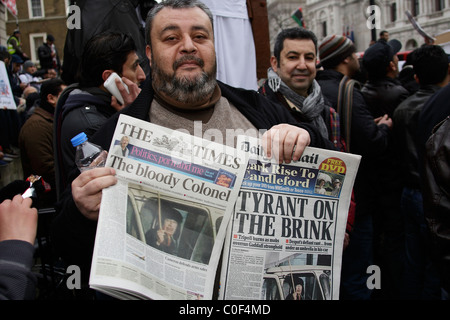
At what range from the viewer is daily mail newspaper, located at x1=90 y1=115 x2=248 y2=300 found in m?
1.29

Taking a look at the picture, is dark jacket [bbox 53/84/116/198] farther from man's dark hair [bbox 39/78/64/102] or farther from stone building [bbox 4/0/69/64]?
stone building [bbox 4/0/69/64]

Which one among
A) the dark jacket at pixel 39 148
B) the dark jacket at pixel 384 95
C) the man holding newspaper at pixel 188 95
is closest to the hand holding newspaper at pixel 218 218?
the man holding newspaper at pixel 188 95

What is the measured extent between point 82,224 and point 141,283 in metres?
0.35

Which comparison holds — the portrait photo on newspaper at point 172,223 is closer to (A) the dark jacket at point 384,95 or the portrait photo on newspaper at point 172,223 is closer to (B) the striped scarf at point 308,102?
(B) the striped scarf at point 308,102

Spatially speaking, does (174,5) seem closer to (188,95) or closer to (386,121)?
(188,95)

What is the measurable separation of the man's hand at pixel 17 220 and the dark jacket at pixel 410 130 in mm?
2717

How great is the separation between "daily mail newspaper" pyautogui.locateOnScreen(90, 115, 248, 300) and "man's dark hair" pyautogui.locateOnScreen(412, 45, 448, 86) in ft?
7.98

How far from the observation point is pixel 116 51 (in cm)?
245

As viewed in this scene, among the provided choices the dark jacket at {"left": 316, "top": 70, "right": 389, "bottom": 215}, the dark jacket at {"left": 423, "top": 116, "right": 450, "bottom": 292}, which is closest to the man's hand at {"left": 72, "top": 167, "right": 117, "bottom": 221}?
the dark jacket at {"left": 423, "top": 116, "right": 450, "bottom": 292}

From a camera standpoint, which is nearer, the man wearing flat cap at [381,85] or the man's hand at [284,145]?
the man's hand at [284,145]

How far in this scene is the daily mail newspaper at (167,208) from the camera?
1.29 meters
